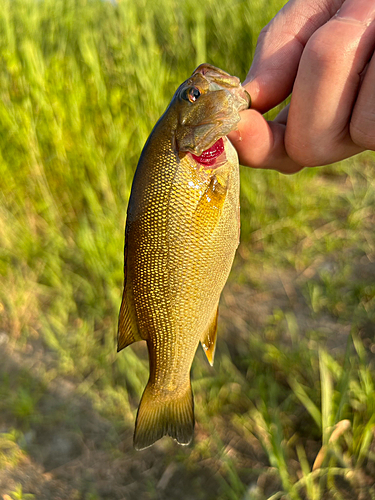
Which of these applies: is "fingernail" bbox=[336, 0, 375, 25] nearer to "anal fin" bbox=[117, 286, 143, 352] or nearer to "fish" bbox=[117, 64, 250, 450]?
"fish" bbox=[117, 64, 250, 450]

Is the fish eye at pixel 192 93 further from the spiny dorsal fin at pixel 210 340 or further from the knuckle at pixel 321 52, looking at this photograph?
the spiny dorsal fin at pixel 210 340

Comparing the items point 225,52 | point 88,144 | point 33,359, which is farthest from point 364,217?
point 33,359

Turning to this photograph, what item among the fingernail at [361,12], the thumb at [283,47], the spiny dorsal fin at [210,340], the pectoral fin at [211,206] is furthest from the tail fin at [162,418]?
the fingernail at [361,12]

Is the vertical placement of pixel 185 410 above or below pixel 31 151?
below

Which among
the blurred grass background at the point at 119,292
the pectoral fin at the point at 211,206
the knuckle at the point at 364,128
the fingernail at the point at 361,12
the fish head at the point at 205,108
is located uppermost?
the fingernail at the point at 361,12

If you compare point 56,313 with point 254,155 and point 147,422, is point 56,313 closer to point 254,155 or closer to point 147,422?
point 147,422

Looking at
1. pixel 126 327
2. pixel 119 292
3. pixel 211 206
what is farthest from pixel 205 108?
pixel 119 292
